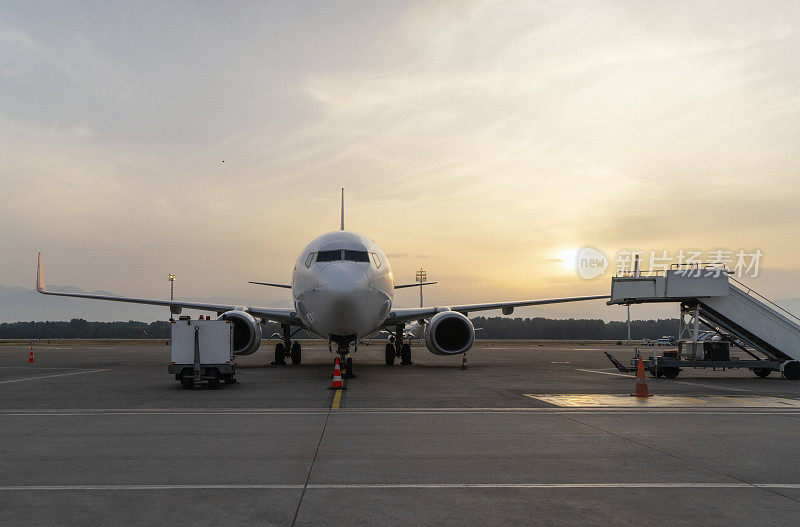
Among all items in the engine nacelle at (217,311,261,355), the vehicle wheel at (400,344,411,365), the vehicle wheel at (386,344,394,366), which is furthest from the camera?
the vehicle wheel at (386,344,394,366)

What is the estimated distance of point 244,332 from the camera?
21625 millimetres

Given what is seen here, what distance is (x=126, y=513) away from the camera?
15.7 feet

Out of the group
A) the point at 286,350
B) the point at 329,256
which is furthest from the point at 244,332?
the point at 329,256

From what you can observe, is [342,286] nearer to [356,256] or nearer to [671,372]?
[356,256]

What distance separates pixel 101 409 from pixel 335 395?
437cm

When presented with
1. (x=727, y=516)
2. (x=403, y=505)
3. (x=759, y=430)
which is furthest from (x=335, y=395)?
(x=727, y=516)

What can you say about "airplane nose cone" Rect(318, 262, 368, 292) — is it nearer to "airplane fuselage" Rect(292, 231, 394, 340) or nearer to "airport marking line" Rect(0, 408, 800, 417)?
"airplane fuselage" Rect(292, 231, 394, 340)

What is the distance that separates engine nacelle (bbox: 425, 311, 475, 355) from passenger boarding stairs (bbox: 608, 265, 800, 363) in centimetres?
492

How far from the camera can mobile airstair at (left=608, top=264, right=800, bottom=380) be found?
18.9m

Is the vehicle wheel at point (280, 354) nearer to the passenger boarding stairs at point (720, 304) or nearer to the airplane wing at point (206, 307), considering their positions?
the airplane wing at point (206, 307)

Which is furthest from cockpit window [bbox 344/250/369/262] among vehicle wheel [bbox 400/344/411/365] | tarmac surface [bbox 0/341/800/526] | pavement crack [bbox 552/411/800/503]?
pavement crack [bbox 552/411/800/503]

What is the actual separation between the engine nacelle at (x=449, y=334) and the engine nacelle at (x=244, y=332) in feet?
18.3

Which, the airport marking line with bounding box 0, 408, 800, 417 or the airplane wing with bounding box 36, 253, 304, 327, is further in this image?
the airplane wing with bounding box 36, 253, 304, 327

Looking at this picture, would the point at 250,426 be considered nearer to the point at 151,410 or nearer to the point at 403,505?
the point at 151,410
